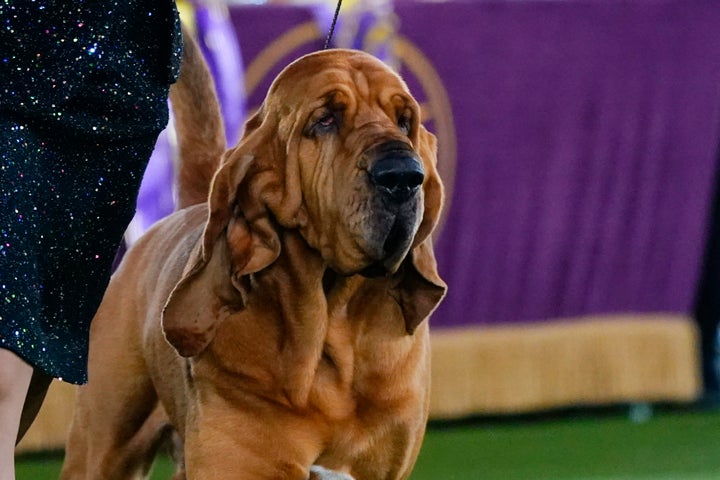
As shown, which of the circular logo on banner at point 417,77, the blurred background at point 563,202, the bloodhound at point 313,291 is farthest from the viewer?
the blurred background at point 563,202

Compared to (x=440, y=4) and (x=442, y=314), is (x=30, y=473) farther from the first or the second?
(x=440, y=4)

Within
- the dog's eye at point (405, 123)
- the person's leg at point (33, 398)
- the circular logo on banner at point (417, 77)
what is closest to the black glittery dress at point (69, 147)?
the person's leg at point (33, 398)

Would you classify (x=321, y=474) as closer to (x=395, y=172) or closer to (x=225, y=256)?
(x=225, y=256)

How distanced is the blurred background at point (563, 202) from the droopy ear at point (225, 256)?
265cm

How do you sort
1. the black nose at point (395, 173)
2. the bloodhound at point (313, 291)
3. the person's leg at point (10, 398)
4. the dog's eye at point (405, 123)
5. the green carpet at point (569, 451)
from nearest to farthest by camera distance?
the person's leg at point (10, 398) → the black nose at point (395, 173) → the bloodhound at point (313, 291) → the dog's eye at point (405, 123) → the green carpet at point (569, 451)

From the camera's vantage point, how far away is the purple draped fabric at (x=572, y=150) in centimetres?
550

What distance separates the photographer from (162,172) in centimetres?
500

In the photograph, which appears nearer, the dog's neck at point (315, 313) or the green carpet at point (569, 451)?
the dog's neck at point (315, 313)

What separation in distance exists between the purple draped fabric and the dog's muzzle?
2.96 m

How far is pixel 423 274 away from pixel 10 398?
0.89 meters

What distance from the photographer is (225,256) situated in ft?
8.64

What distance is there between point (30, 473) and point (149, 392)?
1902 millimetres

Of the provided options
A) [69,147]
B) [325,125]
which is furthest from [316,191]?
[69,147]

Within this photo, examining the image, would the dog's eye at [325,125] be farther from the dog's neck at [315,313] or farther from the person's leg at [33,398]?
the person's leg at [33,398]
